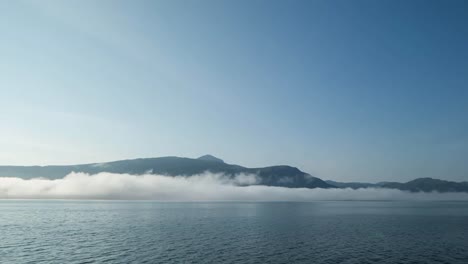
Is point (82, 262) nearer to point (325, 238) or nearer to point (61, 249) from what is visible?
point (61, 249)

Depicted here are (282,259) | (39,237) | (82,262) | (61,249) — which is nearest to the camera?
(82,262)

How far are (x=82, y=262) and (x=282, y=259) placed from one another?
133 feet

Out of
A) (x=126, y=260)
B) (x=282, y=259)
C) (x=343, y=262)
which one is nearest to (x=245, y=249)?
(x=282, y=259)

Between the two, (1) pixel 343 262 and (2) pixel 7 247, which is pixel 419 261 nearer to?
(1) pixel 343 262

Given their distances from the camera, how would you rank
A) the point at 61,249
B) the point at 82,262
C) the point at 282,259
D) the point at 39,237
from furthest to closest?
1. the point at 39,237
2. the point at 61,249
3. the point at 282,259
4. the point at 82,262

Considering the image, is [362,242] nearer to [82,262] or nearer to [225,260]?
[225,260]

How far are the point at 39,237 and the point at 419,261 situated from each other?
336ft

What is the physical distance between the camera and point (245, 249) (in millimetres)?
75312

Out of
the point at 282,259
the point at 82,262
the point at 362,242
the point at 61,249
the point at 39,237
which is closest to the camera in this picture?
the point at 82,262

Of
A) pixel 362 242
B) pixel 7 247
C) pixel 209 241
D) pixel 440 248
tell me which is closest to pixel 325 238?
pixel 362 242

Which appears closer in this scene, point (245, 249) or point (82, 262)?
point (82, 262)

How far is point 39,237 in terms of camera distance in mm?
93188

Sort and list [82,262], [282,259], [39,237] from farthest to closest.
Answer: [39,237], [282,259], [82,262]

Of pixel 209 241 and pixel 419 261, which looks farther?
pixel 209 241
